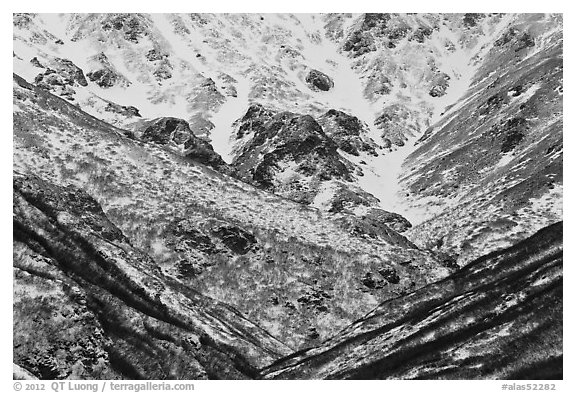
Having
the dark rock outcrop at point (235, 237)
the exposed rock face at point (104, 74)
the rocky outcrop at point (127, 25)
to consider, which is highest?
the rocky outcrop at point (127, 25)

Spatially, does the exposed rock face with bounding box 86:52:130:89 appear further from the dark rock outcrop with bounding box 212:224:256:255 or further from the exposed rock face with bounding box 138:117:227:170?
the dark rock outcrop with bounding box 212:224:256:255

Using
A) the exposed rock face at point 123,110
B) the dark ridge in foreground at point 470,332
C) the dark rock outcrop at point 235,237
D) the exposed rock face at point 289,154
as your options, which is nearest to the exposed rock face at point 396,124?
the exposed rock face at point 289,154

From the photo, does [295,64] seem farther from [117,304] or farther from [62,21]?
[117,304]

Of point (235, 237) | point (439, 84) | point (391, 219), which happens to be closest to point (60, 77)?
point (391, 219)

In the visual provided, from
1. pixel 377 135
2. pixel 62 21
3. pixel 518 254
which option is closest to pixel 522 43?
pixel 377 135

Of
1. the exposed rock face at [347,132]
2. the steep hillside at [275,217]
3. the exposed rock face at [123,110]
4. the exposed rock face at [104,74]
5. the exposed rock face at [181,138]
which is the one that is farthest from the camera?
the exposed rock face at [104,74]

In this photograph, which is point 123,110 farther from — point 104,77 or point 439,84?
point 439,84

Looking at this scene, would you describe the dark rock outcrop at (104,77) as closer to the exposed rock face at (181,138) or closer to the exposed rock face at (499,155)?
the exposed rock face at (181,138)
